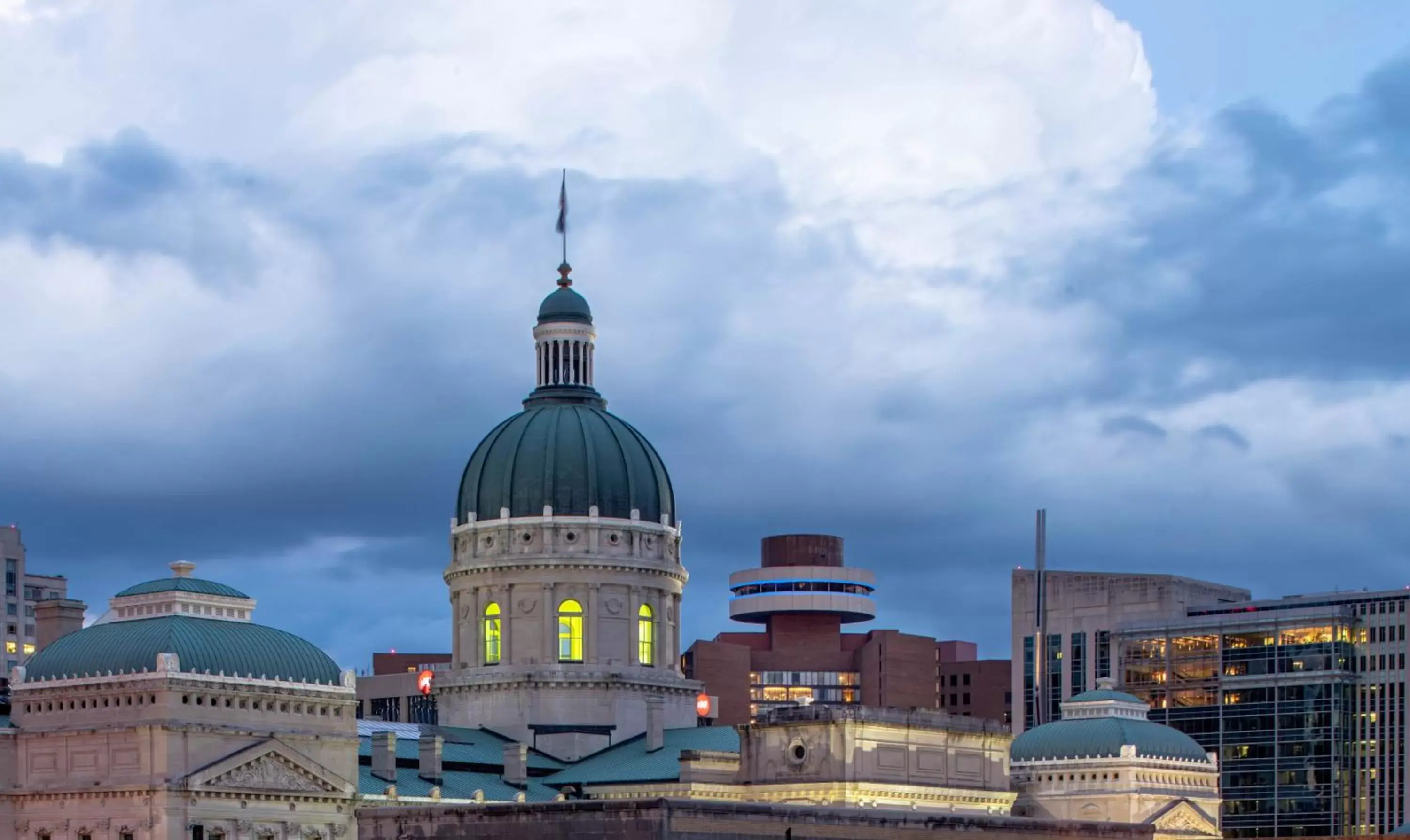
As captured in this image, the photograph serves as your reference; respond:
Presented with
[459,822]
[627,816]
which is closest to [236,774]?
[459,822]

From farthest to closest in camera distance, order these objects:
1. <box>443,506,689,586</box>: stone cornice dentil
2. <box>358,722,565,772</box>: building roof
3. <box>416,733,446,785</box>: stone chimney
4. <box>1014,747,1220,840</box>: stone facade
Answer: <box>443,506,689,586</box>: stone cornice dentil
<box>1014,747,1220,840</box>: stone facade
<box>358,722,565,772</box>: building roof
<box>416,733,446,785</box>: stone chimney

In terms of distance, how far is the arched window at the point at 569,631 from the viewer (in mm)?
197500

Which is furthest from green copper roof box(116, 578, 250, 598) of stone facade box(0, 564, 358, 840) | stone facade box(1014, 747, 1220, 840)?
stone facade box(1014, 747, 1220, 840)

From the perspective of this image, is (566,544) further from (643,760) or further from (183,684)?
(183,684)

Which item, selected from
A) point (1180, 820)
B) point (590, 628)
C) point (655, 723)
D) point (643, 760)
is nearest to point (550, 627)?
point (590, 628)

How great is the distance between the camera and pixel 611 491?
655 feet

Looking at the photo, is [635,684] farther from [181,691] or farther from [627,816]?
[627,816]

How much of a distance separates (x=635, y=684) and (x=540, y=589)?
368 inches

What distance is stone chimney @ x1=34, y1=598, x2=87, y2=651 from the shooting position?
18975 cm

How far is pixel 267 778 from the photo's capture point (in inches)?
6427

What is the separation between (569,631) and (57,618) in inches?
1364

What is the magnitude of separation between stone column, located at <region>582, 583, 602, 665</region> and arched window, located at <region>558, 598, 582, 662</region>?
0.53 metres

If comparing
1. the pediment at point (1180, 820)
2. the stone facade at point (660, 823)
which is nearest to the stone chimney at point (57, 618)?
the stone facade at point (660, 823)

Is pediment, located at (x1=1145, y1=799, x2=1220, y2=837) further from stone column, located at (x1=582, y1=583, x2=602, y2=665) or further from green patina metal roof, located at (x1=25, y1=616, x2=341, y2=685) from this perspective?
green patina metal roof, located at (x1=25, y1=616, x2=341, y2=685)
